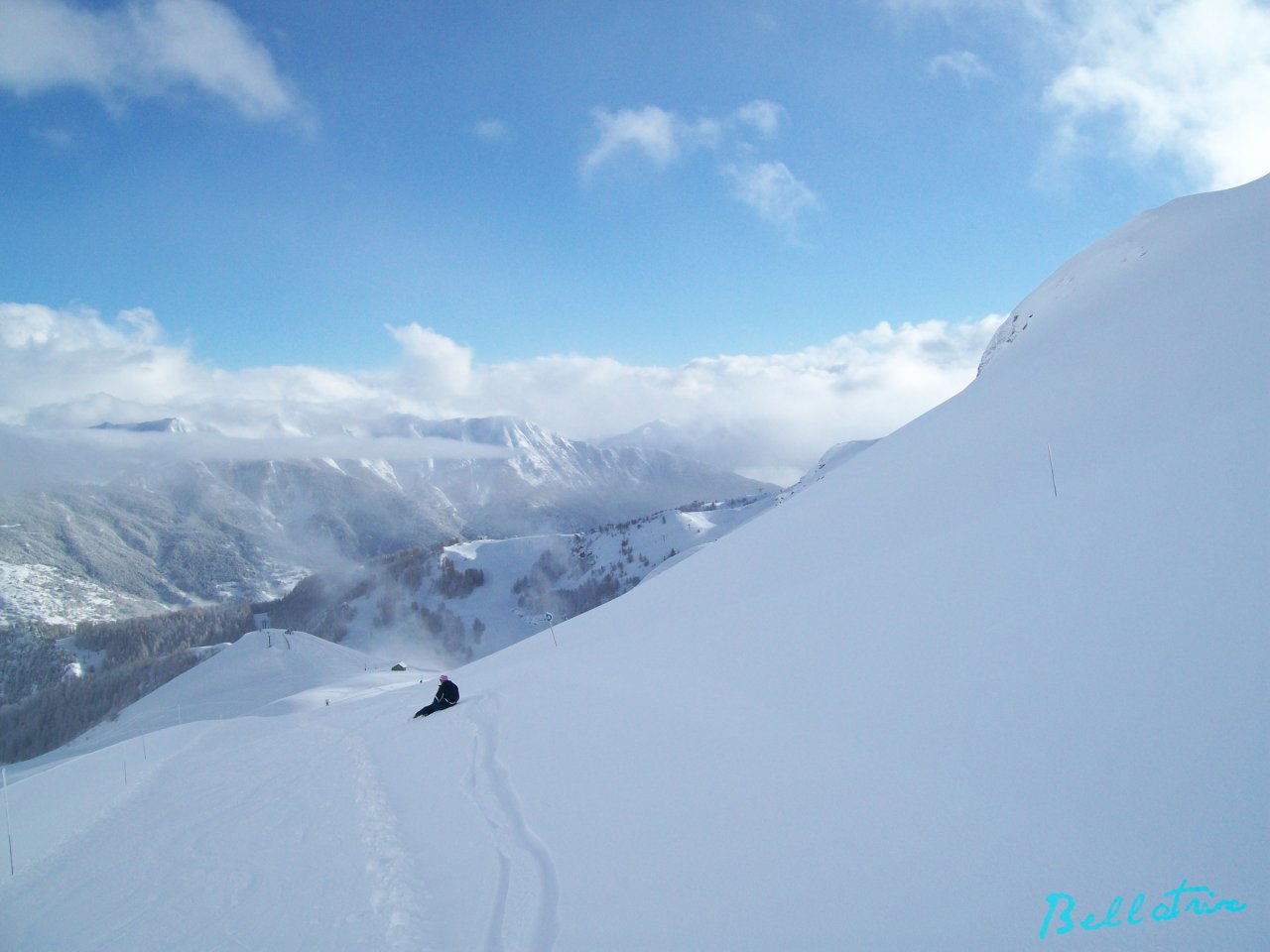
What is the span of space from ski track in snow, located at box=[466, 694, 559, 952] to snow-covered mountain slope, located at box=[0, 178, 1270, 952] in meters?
0.04

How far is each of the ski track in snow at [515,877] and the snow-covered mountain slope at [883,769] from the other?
4cm

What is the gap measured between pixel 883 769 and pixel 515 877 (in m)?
3.27

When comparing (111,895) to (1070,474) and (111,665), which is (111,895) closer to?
(1070,474)

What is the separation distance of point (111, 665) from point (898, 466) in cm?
15222

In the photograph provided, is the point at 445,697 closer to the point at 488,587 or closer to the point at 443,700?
the point at 443,700

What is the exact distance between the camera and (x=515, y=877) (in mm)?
5051

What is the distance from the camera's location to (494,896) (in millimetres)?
4844

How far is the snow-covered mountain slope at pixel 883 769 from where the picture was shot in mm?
3561

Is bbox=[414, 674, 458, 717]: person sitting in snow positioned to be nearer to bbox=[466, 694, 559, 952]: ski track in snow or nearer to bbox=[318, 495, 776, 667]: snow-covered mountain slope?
bbox=[466, 694, 559, 952]: ski track in snow

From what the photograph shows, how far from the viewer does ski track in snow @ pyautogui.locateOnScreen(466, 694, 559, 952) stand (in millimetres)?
4250

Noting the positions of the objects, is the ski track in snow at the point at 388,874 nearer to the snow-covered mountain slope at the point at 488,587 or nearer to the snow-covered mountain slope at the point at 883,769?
the snow-covered mountain slope at the point at 883,769
